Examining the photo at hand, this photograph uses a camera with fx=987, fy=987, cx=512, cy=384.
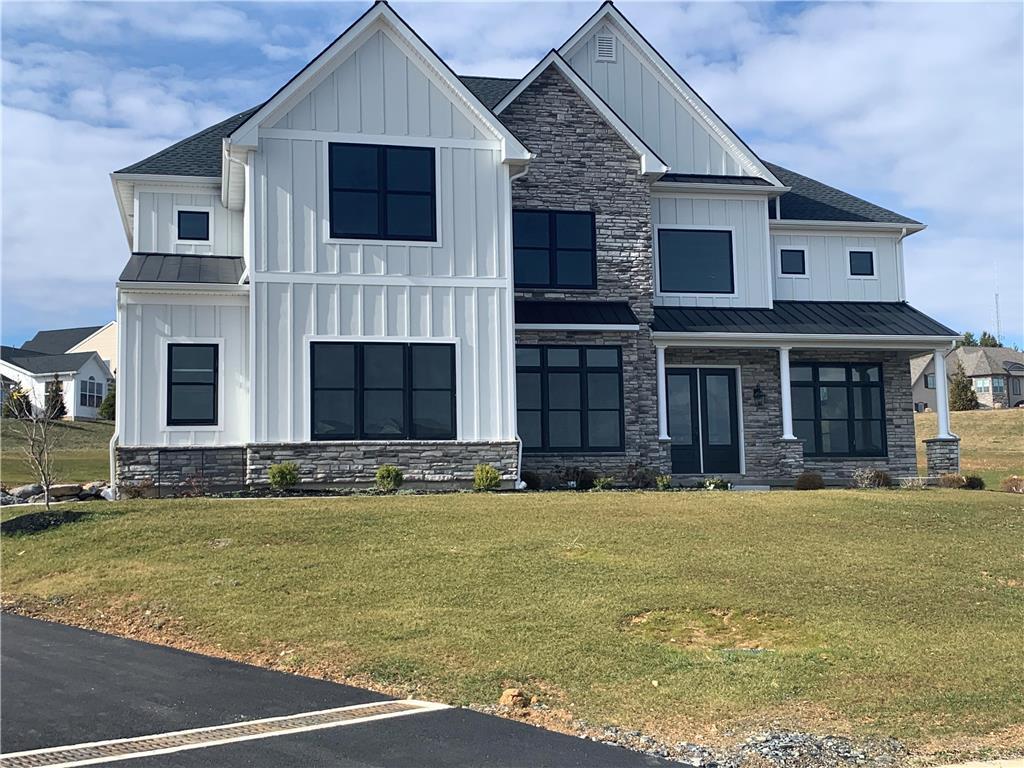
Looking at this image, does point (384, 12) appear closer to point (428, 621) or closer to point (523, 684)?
point (428, 621)

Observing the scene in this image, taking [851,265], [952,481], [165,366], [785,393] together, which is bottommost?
[952,481]

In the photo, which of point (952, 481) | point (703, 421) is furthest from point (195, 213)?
point (952, 481)

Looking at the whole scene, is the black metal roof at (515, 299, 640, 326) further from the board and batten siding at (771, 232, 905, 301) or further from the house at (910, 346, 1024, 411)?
the house at (910, 346, 1024, 411)

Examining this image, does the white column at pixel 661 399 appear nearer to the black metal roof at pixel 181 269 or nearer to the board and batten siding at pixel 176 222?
the black metal roof at pixel 181 269

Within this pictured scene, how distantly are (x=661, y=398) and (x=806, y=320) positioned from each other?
459 cm

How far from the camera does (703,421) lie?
22797 mm

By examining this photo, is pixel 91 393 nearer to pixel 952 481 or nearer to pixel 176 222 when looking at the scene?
pixel 176 222

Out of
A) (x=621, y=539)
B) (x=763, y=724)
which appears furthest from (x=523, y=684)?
(x=621, y=539)

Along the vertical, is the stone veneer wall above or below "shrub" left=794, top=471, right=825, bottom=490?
above

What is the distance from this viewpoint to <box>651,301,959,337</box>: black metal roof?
22094mm

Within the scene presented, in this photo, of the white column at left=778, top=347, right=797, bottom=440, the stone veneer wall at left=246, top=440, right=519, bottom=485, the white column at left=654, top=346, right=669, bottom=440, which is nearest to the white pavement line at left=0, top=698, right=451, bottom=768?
the stone veneer wall at left=246, top=440, right=519, bottom=485

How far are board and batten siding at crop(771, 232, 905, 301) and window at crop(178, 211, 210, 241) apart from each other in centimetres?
1350

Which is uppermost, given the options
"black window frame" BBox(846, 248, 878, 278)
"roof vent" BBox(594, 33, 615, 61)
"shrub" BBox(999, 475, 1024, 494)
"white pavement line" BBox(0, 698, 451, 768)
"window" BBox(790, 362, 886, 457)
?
"roof vent" BBox(594, 33, 615, 61)

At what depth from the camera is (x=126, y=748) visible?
7055 mm
